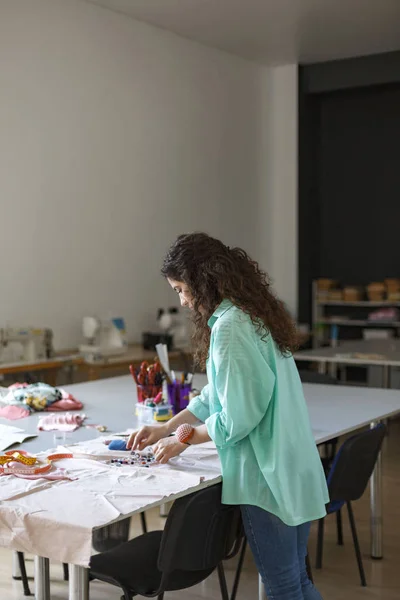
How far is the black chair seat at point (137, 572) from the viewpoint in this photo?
98.8 inches

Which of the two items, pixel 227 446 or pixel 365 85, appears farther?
pixel 365 85

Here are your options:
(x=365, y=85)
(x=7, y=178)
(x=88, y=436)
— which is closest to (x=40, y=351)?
(x=7, y=178)

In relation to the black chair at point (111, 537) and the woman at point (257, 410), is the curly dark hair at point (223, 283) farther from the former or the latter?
the black chair at point (111, 537)

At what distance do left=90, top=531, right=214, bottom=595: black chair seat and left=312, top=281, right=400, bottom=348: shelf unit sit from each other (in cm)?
623

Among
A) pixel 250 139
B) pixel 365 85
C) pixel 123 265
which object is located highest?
pixel 365 85

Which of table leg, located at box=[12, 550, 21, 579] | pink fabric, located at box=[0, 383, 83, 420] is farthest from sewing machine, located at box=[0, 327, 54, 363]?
table leg, located at box=[12, 550, 21, 579]

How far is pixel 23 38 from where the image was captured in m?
6.19

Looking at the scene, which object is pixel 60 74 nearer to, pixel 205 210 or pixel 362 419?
pixel 205 210

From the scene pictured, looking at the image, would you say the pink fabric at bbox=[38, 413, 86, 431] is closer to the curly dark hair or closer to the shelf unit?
the curly dark hair

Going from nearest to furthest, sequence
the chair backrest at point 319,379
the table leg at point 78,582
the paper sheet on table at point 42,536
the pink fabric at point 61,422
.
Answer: the paper sheet on table at point 42,536
the table leg at point 78,582
the pink fabric at point 61,422
the chair backrest at point 319,379

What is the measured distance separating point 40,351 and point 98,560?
3201 mm

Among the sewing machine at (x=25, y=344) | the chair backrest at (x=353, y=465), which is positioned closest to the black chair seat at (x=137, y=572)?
the chair backrest at (x=353, y=465)

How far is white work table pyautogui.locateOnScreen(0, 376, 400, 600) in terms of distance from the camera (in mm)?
3027

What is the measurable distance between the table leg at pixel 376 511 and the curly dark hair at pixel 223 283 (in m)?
1.66
